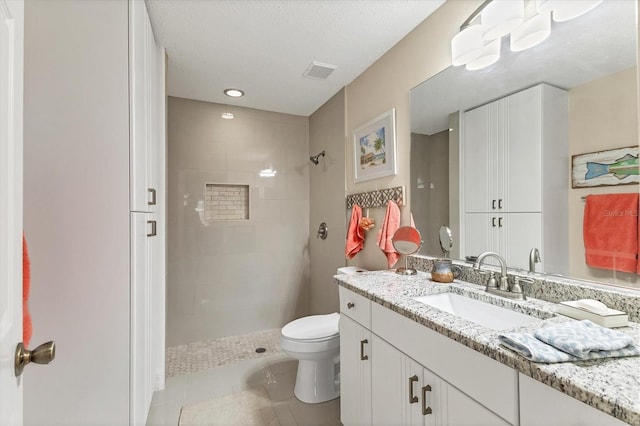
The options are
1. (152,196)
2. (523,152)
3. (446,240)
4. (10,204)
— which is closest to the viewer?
(10,204)

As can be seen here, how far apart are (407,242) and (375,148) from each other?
2.55 feet

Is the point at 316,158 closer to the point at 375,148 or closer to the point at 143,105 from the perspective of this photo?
the point at 375,148

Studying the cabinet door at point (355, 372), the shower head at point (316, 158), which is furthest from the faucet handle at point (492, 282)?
the shower head at point (316, 158)

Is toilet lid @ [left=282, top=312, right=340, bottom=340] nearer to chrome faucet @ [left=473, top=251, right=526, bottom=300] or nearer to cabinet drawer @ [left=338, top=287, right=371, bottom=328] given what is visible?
cabinet drawer @ [left=338, top=287, right=371, bottom=328]

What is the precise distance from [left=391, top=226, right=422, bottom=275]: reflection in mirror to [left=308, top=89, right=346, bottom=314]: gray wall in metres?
0.83

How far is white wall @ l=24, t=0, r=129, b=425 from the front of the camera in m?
1.11

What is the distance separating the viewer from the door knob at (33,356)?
61cm

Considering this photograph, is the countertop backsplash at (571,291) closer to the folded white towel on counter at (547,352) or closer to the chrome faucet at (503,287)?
the chrome faucet at (503,287)

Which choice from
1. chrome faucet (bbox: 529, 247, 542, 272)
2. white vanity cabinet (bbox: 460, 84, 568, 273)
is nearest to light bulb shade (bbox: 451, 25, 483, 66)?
white vanity cabinet (bbox: 460, 84, 568, 273)

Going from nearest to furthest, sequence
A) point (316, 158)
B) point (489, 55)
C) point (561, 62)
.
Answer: point (561, 62)
point (489, 55)
point (316, 158)

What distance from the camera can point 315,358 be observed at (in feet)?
6.32

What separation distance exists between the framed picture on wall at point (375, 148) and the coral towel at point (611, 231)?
1074mm

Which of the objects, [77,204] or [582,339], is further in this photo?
[77,204]

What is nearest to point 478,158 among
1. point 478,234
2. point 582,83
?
point 478,234
